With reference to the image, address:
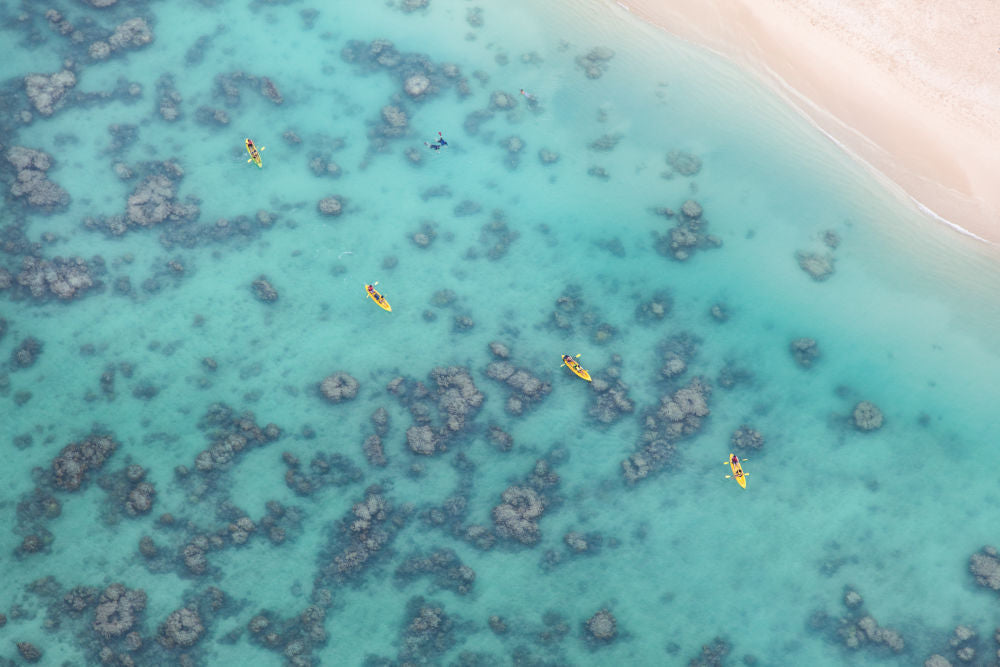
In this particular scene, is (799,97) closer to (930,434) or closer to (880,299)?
(880,299)

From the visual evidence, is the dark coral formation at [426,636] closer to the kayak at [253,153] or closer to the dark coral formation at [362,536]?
the dark coral formation at [362,536]

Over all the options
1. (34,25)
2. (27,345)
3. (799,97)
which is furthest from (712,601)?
(34,25)

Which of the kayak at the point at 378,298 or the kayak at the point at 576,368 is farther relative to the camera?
the kayak at the point at 378,298

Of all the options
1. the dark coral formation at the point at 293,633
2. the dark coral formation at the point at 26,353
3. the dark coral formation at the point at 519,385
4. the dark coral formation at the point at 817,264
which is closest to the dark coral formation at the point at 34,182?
the dark coral formation at the point at 26,353

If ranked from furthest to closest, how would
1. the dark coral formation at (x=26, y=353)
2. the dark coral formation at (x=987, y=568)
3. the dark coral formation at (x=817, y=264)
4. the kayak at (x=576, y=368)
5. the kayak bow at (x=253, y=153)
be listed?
1. the kayak bow at (x=253, y=153)
2. the dark coral formation at (x=817, y=264)
3. the kayak at (x=576, y=368)
4. the dark coral formation at (x=26, y=353)
5. the dark coral formation at (x=987, y=568)

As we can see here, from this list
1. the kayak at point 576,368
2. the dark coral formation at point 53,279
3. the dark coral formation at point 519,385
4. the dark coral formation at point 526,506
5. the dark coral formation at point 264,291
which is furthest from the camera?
the dark coral formation at point 264,291

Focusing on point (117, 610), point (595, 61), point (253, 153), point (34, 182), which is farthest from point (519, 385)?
point (34, 182)

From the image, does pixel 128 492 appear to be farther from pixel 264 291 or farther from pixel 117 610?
pixel 264 291

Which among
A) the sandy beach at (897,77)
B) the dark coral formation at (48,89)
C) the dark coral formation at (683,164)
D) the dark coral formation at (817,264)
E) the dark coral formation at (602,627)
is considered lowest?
the dark coral formation at (602,627)
